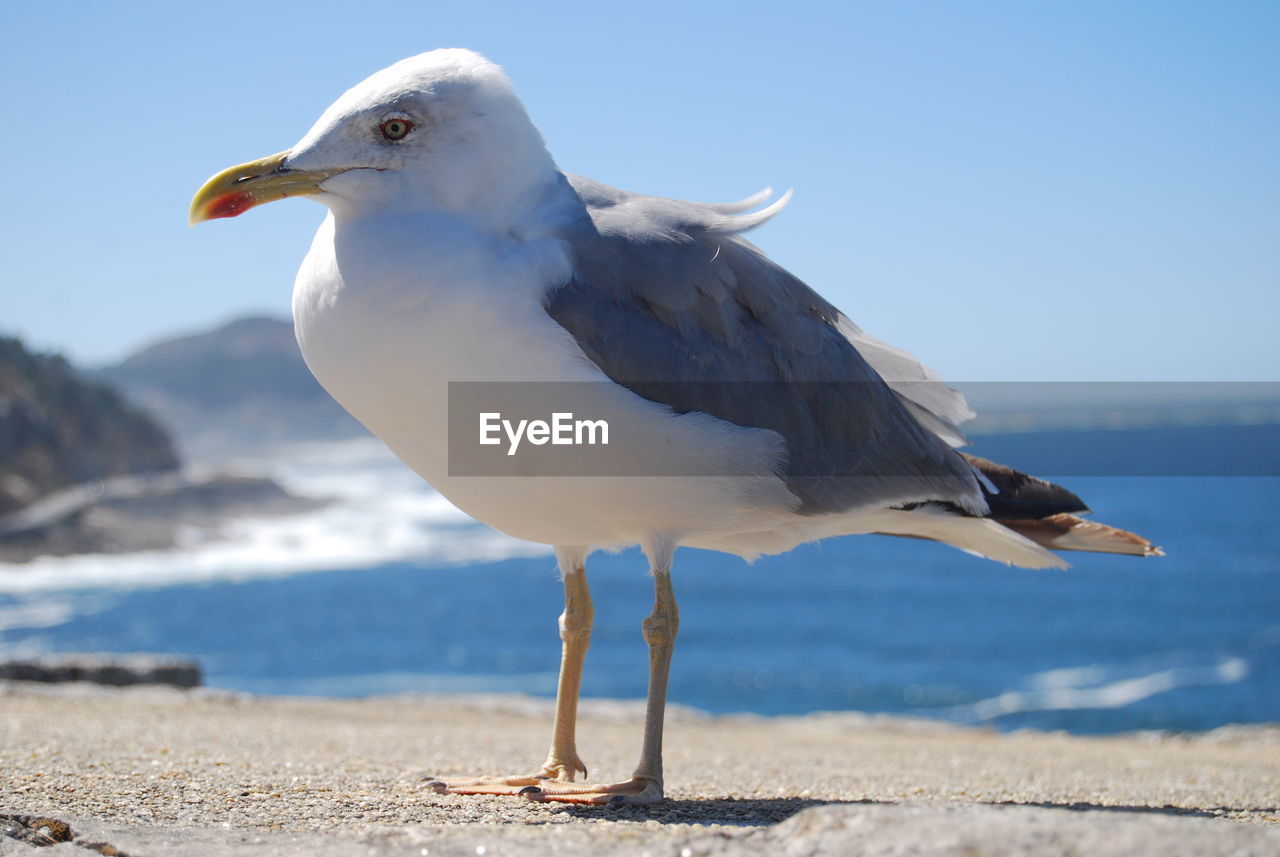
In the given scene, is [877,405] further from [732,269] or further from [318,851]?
[318,851]

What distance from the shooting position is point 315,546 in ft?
207

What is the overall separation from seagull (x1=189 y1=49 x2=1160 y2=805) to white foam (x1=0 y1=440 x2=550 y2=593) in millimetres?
Answer: 43793

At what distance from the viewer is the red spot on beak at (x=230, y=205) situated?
419 cm

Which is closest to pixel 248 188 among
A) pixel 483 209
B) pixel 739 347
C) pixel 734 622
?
pixel 483 209

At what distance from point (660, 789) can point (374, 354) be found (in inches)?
74.7

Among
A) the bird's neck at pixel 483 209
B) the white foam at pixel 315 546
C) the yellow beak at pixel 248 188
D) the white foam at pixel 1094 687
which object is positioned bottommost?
the white foam at pixel 1094 687

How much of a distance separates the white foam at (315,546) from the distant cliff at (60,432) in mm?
7552

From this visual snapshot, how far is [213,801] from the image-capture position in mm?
3900

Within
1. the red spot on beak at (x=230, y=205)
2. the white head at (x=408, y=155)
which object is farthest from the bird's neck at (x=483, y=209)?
the red spot on beak at (x=230, y=205)

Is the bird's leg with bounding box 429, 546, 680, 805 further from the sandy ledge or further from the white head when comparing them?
the white head

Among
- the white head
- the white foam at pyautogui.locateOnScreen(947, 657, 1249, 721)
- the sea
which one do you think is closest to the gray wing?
the white head

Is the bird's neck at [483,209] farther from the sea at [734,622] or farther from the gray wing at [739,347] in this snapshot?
the sea at [734,622]

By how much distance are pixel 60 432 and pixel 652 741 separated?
6804 centimetres

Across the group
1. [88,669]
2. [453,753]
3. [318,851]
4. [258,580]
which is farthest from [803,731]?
[258,580]
